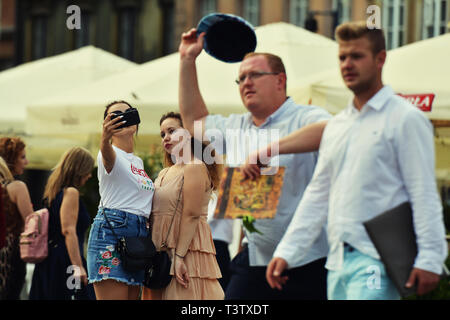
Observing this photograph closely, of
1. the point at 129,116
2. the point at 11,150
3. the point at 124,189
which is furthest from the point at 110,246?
the point at 11,150

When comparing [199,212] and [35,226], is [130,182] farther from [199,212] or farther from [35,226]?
[35,226]

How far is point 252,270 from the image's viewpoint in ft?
17.4

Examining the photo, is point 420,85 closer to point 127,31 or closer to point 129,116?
point 129,116

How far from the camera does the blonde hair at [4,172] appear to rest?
8000mm

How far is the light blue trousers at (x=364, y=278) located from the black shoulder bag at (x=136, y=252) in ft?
6.29

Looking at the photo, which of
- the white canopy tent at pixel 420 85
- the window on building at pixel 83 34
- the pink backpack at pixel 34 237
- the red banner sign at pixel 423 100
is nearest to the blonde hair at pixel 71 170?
the pink backpack at pixel 34 237

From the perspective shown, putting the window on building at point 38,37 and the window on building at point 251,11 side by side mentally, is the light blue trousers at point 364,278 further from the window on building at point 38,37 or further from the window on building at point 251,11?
the window on building at point 38,37

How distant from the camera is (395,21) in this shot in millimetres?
22891

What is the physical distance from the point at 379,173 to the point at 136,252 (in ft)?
7.31

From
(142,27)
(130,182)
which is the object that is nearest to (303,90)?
(130,182)

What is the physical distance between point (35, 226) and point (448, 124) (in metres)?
3.24

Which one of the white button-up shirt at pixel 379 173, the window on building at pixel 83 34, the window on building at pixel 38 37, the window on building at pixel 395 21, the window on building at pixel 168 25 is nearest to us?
the white button-up shirt at pixel 379 173

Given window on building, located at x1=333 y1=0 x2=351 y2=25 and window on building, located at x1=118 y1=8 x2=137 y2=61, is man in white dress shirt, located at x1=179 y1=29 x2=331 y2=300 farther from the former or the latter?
window on building, located at x1=118 y1=8 x2=137 y2=61
